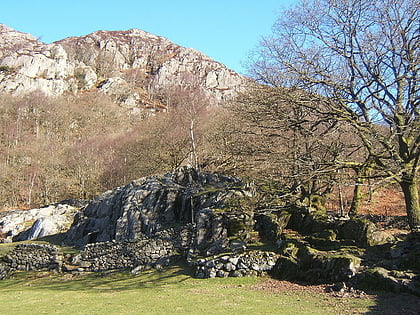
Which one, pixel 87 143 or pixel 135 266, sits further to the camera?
pixel 87 143

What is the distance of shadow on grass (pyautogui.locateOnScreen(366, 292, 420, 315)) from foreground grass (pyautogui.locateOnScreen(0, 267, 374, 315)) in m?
0.29

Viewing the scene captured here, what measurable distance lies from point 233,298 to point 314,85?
29.5 ft

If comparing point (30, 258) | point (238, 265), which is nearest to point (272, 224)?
point (238, 265)

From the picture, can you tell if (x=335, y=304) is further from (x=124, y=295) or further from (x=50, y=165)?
(x=50, y=165)

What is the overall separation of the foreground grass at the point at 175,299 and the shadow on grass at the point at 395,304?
285mm

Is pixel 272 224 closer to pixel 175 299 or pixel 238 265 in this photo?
pixel 238 265

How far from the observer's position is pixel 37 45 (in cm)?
14775

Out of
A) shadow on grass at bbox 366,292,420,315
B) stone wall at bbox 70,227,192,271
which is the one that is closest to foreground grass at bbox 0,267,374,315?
shadow on grass at bbox 366,292,420,315

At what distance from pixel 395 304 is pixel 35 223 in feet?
107

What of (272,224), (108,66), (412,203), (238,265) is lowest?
(238,265)

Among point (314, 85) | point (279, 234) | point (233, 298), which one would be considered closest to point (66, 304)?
point (233, 298)

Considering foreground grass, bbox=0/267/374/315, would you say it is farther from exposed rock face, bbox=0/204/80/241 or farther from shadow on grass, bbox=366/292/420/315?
exposed rock face, bbox=0/204/80/241

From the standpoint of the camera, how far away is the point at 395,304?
967cm

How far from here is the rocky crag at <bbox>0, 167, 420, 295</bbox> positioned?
12750 mm
